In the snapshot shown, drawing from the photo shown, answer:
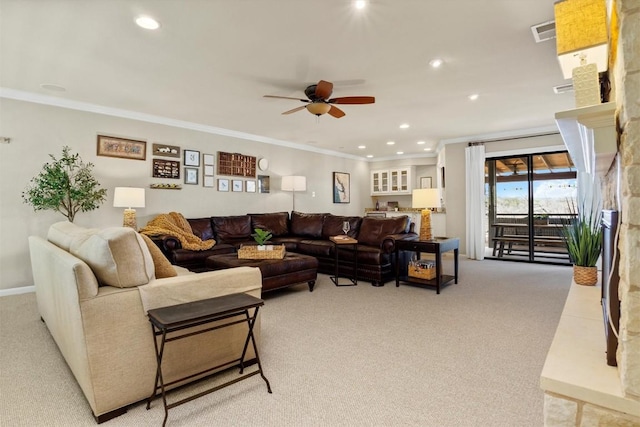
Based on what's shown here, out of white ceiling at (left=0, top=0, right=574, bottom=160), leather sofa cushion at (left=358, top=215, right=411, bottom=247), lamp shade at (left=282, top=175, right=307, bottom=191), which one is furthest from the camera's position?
lamp shade at (left=282, top=175, right=307, bottom=191)

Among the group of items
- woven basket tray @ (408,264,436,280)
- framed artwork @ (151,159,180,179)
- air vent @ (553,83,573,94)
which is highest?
air vent @ (553,83,573,94)

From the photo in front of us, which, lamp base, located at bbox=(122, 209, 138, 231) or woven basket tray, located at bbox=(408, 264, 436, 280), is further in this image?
lamp base, located at bbox=(122, 209, 138, 231)

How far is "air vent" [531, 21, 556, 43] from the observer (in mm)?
2514

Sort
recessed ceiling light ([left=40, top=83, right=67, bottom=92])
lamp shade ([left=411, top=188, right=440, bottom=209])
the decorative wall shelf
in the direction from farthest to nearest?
lamp shade ([left=411, top=188, right=440, bottom=209]) < recessed ceiling light ([left=40, top=83, right=67, bottom=92]) < the decorative wall shelf

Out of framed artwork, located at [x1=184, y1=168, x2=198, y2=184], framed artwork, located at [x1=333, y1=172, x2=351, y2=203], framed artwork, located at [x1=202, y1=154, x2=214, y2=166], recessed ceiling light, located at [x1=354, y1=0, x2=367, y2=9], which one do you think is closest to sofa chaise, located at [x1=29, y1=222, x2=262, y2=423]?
recessed ceiling light, located at [x1=354, y1=0, x2=367, y2=9]

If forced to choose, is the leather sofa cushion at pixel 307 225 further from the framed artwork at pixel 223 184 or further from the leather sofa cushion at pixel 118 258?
the leather sofa cushion at pixel 118 258

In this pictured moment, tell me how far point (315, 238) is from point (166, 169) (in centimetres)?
275

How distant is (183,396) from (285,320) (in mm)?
1294

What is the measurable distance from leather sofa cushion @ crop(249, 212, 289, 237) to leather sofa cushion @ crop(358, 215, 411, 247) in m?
1.67

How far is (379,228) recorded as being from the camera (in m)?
5.04

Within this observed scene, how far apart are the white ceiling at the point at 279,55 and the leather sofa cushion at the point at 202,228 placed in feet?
5.57

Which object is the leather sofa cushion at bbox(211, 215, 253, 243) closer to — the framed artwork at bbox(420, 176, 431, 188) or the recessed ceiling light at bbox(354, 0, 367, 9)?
the recessed ceiling light at bbox(354, 0, 367, 9)

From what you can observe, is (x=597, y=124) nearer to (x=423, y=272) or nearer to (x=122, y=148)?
(x=423, y=272)

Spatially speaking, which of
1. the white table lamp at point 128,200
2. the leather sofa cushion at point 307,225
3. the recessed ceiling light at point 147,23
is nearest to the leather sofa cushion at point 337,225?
the leather sofa cushion at point 307,225
